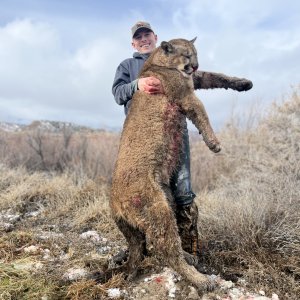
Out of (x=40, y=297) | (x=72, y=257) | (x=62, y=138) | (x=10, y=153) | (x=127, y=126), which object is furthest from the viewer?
(x=62, y=138)

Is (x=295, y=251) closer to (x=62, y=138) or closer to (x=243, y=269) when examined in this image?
(x=243, y=269)

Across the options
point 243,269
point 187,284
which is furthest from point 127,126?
point 243,269

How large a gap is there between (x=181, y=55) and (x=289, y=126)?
7.84 metres

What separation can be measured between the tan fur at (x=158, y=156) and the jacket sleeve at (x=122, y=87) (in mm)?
119

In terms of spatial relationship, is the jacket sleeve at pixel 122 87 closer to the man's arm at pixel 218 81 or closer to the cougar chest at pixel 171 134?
the cougar chest at pixel 171 134

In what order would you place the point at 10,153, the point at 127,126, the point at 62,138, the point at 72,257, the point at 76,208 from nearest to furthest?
the point at 127,126
the point at 72,257
the point at 76,208
the point at 10,153
the point at 62,138

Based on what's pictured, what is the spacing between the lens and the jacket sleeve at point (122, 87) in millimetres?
3759

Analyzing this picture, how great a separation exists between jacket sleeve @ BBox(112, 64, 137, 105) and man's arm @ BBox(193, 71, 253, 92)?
27.0 inches

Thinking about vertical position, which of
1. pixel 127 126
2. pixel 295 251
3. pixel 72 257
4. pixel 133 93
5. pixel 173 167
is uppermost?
pixel 133 93

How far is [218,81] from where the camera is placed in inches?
158

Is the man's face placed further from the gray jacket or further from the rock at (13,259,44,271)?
the rock at (13,259,44,271)

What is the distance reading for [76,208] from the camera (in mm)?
6453

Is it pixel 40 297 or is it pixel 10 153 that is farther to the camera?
pixel 10 153

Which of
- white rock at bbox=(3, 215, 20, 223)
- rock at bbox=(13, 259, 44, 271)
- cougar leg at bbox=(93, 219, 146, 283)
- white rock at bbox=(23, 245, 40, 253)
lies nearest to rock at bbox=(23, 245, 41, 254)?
white rock at bbox=(23, 245, 40, 253)
